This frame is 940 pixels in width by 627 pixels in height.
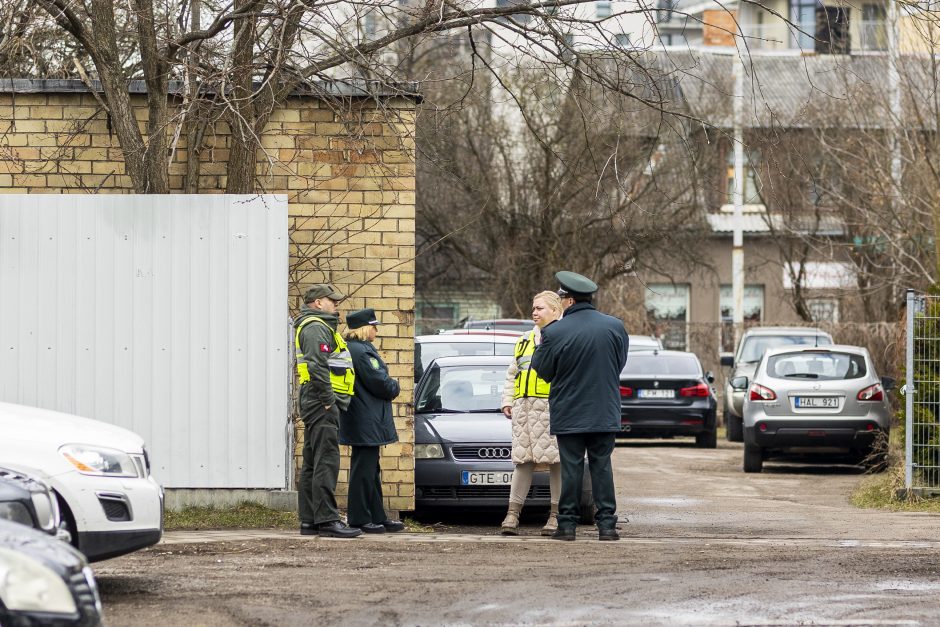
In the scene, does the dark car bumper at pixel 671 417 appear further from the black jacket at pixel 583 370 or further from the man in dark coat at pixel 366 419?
the black jacket at pixel 583 370

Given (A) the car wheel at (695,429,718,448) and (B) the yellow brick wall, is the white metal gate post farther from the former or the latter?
(A) the car wheel at (695,429,718,448)

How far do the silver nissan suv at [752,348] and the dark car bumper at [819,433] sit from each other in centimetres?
595

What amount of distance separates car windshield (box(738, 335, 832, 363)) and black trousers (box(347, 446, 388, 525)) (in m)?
15.7

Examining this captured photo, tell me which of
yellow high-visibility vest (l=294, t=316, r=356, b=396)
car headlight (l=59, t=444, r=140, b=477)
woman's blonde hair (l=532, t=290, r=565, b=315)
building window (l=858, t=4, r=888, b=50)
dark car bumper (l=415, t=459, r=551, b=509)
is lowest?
dark car bumper (l=415, t=459, r=551, b=509)

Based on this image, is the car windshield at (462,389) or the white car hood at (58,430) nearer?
the white car hood at (58,430)

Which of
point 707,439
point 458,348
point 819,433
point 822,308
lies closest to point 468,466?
point 458,348

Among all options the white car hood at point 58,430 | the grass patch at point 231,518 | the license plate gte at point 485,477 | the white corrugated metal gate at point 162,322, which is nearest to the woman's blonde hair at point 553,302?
the license plate gte at point 485,477

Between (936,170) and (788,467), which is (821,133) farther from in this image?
(788,467)

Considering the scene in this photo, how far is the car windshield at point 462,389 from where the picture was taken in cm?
1319

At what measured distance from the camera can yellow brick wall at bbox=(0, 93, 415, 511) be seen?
12.2m

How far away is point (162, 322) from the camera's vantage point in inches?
446

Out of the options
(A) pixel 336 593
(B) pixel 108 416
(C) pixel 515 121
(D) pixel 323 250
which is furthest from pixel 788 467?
(C) pixel 515 121

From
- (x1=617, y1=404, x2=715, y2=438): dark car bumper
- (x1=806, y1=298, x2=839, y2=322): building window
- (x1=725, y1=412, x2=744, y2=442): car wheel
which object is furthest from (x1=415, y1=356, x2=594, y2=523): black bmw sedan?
(x1=806, y1=298, x2=839, y2=322): building window

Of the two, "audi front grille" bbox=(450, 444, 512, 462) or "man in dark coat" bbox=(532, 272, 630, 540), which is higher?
"man in dark coat" bbox=(532, 272, 630, 540)
